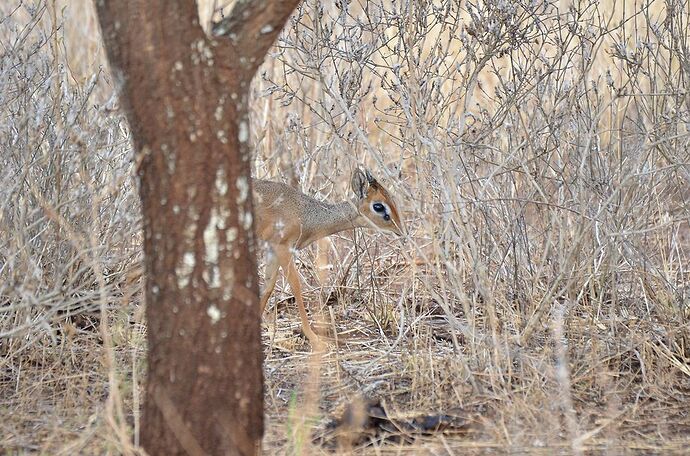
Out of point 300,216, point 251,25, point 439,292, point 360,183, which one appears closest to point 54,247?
point 300,216

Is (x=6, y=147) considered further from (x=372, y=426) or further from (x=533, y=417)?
(x=533, y=417)

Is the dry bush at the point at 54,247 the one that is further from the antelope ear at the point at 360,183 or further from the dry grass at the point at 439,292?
the antelope ear at the point at 360,183

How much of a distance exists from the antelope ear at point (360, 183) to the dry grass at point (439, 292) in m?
0.39

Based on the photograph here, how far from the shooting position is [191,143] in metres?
3.06

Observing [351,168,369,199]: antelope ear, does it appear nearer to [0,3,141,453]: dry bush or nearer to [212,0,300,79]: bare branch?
[0,3,141,453]: dry bush

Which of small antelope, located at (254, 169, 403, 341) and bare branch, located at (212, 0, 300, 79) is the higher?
bare branch, located at (212, 0, 300, 79)

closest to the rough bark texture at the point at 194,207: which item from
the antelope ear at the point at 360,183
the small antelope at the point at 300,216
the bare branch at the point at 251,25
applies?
the bare branch at the point at 251,25

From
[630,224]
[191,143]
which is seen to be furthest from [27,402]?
[630,224]

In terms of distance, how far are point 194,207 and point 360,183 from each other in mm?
3187

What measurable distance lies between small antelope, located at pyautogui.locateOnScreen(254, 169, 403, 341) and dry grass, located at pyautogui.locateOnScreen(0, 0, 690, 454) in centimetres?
26

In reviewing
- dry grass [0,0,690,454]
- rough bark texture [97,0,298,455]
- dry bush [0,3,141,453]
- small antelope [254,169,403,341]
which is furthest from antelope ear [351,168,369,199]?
rough bark texture [97,0,298,455]

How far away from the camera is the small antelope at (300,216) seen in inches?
242

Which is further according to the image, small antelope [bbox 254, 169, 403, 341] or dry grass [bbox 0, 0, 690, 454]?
small antelope [bbox 254, 169, 403, 341]

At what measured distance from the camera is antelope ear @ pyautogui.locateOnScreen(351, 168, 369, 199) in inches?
241
